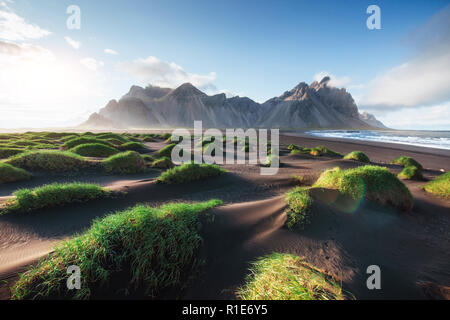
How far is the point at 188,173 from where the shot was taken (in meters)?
7.85

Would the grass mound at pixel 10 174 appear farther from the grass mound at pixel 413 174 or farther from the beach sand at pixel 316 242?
the grass mound at pixel 413 174

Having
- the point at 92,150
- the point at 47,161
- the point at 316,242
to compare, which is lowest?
the point at 316,242

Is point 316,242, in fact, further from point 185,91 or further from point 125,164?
point 185,91

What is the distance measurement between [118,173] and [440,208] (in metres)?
12.4

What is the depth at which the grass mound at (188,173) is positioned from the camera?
7406mm

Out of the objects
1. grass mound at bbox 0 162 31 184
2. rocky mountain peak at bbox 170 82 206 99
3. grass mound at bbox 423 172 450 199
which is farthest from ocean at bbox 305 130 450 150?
rocky mountain peak at bbox 170 82 206 99

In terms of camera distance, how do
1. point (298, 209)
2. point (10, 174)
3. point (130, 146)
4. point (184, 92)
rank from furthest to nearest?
point (184, 92) → point (130, 146) → point (10, 174) → point (298, 209)

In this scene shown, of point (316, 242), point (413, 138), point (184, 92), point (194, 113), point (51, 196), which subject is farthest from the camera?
point (184, 92)

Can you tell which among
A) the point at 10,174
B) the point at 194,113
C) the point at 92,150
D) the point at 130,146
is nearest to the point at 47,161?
the point at 10,174

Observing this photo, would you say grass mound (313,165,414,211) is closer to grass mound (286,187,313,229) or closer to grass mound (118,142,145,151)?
grass mound (286,187,313,229)

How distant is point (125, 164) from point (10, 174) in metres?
3.98

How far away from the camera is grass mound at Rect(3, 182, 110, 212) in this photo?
4195 mm

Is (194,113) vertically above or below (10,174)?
above

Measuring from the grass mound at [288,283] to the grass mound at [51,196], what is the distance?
5300mm
